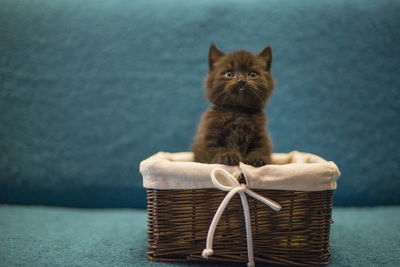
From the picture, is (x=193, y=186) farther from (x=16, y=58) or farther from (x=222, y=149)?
(x=16, y=58)

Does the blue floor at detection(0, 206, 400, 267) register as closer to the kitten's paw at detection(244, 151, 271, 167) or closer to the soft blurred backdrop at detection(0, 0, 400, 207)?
the soft blurred backdrop at detection(0, 0, 400, 207)

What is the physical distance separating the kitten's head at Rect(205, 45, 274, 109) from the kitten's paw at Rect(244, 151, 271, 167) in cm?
20

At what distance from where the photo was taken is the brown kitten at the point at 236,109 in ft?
3.85

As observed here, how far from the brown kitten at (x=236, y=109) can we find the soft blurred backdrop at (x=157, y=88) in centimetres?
59

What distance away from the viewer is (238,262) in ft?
3.43

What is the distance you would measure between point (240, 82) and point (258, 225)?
46cm

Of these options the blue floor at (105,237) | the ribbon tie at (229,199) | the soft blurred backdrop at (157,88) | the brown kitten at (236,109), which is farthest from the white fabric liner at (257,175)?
the soft blurred backdrop at (157,88)

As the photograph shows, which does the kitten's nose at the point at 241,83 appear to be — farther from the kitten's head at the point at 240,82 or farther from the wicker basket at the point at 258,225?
the wicker basket at the point at 258,225

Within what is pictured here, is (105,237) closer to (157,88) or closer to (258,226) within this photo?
(258,226)

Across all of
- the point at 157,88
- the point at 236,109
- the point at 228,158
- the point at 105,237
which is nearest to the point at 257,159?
the point at 228,158

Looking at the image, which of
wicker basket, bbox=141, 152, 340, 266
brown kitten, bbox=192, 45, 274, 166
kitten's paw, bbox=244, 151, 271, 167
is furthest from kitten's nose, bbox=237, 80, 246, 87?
wicker basket, bbox=141, 152, 340, 266

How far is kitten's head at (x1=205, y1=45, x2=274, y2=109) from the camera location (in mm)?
1179

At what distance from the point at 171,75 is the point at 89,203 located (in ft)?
2.56

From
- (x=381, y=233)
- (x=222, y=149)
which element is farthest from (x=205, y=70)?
(x=381, y=233)
